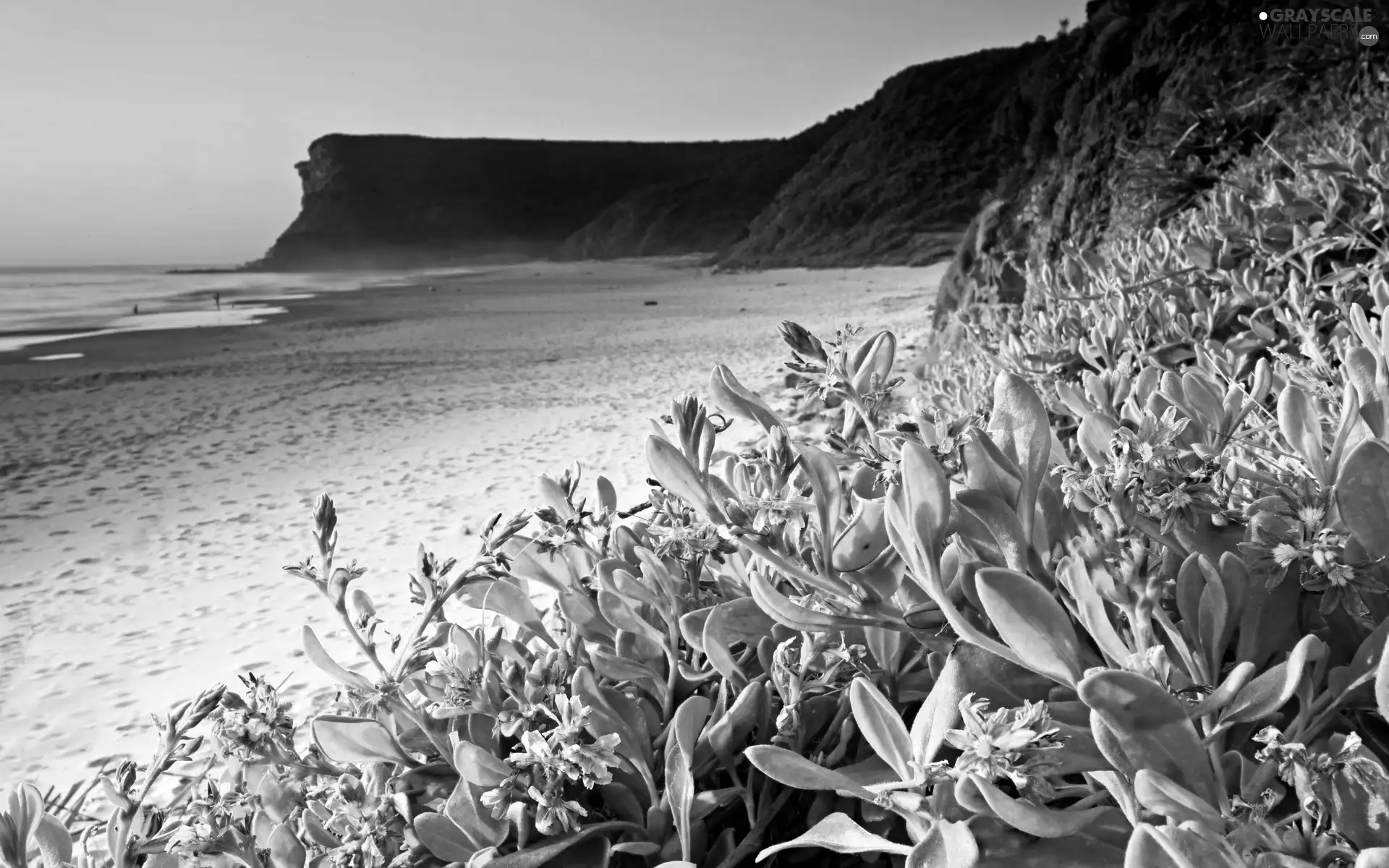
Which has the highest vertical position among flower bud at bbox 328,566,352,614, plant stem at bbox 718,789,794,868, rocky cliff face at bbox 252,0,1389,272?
rocky cliff face at bbox 252,0,1389,272

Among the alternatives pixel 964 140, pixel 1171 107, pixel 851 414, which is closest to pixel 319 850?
pixel 851 414

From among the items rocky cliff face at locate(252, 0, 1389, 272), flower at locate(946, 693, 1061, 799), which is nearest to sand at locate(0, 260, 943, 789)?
flower at locate(946, 693, 1061, 799)

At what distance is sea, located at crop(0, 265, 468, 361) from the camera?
1056 cm

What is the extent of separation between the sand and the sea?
2.06 m

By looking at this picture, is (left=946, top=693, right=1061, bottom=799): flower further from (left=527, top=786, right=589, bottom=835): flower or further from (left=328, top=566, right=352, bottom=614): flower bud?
(left=328, top=566, right=352, bottom=614): flower bud

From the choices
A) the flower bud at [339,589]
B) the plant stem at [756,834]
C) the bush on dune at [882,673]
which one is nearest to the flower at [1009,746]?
the bush on dune at [882,673]

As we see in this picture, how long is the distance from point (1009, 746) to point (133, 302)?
18.0m

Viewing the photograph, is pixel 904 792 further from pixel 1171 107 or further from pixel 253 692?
pixel 1171 107

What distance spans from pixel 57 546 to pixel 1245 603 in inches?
127

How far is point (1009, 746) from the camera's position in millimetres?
284

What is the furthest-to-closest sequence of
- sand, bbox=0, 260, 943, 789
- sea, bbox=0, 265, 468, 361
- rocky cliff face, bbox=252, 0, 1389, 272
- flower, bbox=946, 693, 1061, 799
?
1. sea, bbox=0, 265, 468, 361
2. rocky cliff face, bbox=252, 0, 1389, 272
3. sand, bbox=0, 260, 943, 789
4. flower, bbox=946, 693, 1061, 799

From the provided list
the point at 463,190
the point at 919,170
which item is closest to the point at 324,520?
the point at 919,170

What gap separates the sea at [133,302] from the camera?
1056 cm

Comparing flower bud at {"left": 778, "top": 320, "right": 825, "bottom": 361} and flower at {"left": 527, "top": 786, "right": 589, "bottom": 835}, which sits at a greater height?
flower bud at {"left": 778, "top": 320, "right": 825, "bottom": 361}
